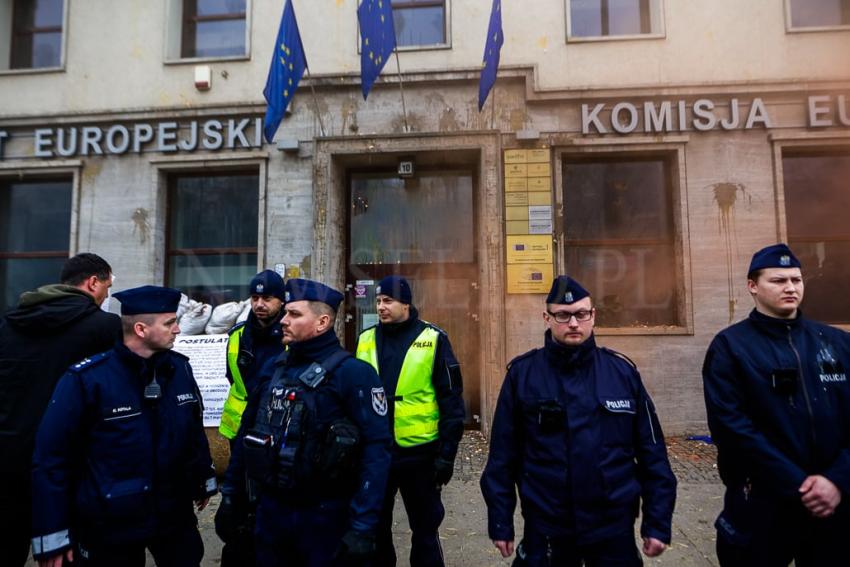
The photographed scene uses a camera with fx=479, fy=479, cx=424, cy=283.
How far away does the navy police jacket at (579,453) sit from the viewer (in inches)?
88.3

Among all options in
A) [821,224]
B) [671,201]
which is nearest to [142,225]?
[671,201]

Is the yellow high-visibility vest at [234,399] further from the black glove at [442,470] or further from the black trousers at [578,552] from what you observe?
the black trousers at [578,552]

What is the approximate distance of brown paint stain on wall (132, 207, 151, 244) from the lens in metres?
7.69

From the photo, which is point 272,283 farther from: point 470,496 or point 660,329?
point 660,329

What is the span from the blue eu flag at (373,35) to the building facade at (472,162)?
3.72 ft

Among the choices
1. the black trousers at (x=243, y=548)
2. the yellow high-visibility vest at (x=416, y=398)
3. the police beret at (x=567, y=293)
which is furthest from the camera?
the yellow high-visibility vest at (x=416, y=398)

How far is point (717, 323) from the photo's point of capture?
692 centimetres

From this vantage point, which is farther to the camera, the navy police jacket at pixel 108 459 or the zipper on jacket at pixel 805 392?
the zipper on jacket at pixel 805 392

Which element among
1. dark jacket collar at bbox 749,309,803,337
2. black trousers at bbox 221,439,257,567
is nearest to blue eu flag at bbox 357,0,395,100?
black trousers at bbox 221,439,257,567

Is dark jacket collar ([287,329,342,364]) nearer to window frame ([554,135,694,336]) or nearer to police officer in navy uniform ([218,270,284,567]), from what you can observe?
police officer in navy uniform ([218,270,284,567])

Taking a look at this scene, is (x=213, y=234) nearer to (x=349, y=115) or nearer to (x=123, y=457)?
(x=349, y=115)

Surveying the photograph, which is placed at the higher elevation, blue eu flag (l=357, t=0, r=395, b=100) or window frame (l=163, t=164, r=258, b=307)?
blue eu flag (l=357, t=0, r=395, b=100)

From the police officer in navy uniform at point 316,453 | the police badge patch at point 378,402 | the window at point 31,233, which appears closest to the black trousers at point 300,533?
the police officer in navy uniform at point 316,453

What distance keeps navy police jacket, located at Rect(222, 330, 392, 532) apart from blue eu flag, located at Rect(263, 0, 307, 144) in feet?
15.8
